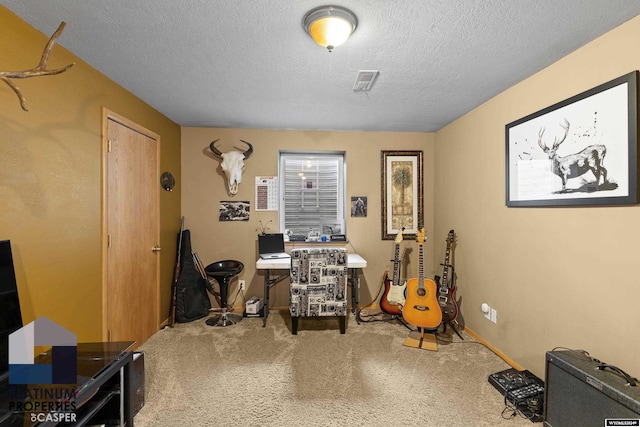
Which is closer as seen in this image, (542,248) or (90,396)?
(90,396)

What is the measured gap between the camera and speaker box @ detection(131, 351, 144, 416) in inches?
73.5

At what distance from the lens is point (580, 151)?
75.3 inches

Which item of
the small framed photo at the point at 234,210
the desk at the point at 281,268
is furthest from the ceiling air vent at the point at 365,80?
the small framed photo at the point at 234,210

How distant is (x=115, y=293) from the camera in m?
→ 2.48

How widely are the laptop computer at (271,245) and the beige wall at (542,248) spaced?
87.7 inches

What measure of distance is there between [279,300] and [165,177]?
7.15ft

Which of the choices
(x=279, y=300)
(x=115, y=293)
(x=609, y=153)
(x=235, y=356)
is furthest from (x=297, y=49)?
(x=279, y=300)

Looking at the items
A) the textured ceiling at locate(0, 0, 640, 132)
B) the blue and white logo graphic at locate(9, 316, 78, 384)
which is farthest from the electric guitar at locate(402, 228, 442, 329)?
the blue and white logo graphic at locate(9, 316, 78, 384)

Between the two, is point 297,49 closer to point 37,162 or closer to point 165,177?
point 37,162

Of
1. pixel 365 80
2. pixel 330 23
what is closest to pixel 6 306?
pixel 330 23

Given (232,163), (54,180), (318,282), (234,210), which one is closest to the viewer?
(54,180)

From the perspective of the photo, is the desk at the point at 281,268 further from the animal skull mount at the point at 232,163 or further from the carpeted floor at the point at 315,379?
the animal skull mount at the point at 232,163

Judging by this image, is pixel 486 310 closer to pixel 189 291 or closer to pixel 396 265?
pixel 396 265

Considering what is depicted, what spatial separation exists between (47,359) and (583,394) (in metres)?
3.01
